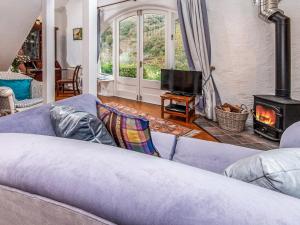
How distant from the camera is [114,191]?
0.72 m

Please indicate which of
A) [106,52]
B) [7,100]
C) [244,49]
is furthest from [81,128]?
[106,52]

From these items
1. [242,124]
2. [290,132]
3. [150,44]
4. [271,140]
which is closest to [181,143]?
[290,132]

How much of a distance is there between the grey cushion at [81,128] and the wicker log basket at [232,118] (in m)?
3.20

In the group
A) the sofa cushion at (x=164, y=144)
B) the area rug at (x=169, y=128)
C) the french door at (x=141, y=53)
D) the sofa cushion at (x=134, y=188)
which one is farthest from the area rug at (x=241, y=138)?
the sofa cushion at (x=134, y=188)

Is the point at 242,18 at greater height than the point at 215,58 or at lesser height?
greater

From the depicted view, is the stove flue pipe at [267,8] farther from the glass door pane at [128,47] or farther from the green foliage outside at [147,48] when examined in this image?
the glass door pane at [128,47]

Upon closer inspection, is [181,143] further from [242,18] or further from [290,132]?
[242,18]

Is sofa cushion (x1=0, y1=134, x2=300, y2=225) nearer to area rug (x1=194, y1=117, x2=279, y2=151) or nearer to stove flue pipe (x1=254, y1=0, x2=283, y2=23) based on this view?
area rug (x1=194, y1=117, x2=279, y2=151)

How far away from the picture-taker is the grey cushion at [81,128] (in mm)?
1202

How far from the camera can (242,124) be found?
13.7 ft

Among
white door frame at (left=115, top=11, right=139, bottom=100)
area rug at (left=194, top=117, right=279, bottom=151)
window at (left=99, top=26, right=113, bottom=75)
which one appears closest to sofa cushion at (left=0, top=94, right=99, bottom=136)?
area rug at (left=194, top=117, right=279, bottom=151)

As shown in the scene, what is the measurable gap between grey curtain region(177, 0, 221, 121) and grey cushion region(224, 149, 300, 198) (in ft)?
13.5

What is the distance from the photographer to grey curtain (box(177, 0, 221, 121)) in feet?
16.3

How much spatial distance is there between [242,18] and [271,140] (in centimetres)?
204
